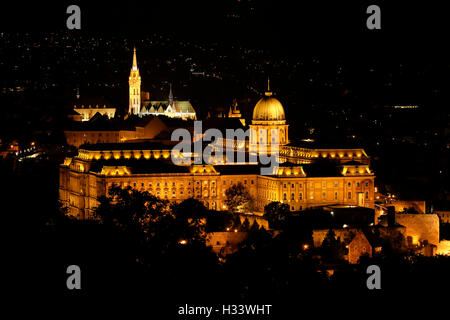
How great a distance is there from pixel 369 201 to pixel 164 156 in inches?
776

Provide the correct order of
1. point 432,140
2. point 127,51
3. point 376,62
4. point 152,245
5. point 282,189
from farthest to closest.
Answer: point 127,51 → point 432,140 → point 376,62 → point 282,189 → point 152,245

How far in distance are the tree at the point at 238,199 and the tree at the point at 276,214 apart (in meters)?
4.59

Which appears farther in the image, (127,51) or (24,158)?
(127,51)

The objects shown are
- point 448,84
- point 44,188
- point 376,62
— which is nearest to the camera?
point 44,188

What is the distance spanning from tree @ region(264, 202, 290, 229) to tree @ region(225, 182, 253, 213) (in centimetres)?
459

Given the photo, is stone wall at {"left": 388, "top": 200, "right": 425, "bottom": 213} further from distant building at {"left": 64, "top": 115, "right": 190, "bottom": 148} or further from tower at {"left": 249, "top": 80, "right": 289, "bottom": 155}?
distant building at {"left": 64, "top": 115, "right": 190, "bottom": 148}

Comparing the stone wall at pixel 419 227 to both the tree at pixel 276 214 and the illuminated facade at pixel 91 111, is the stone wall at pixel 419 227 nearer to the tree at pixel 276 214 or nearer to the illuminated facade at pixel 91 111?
the tree at pixel 276 214

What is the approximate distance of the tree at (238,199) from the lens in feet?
312

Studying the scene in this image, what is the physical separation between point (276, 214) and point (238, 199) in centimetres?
984

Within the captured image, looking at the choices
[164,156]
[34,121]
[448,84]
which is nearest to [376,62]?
[448,84]

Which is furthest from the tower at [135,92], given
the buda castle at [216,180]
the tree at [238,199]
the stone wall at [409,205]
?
the stone wall at [409,205]

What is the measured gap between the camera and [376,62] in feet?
394

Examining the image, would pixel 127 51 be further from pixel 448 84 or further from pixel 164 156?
pixel 164 156

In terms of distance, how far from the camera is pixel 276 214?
86250 millimetres
